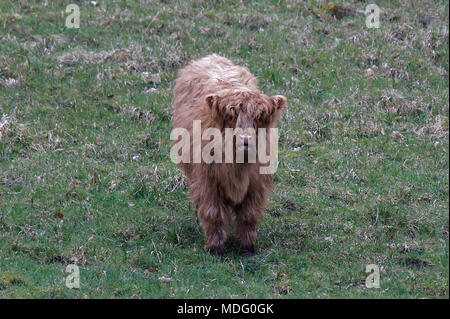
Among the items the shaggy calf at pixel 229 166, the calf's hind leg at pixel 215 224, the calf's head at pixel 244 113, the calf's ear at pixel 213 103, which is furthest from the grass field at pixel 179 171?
the calf's ear at pixel 213 103

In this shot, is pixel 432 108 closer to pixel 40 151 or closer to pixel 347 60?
pixel 347 60

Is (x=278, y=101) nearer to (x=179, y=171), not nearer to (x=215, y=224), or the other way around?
(x=215, y=224)

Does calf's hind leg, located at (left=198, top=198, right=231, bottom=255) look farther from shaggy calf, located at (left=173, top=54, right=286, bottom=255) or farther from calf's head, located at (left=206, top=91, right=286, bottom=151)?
calf's head, located at (left=206, top=91, right=286, bottom=151)

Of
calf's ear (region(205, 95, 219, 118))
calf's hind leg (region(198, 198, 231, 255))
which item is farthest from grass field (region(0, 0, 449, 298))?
calf's ear (region(205, 95, 219, 118))

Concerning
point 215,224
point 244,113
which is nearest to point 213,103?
point 244,113

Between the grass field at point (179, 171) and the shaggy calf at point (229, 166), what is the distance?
0.35 meters

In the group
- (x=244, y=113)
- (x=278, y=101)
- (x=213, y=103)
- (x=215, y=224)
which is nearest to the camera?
(x=244, y=113)

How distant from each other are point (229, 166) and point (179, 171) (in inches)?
85.7

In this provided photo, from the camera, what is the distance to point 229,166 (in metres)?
7.15

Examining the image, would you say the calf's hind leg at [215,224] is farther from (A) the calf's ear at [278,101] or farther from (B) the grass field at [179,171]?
(A) the calf's ear at [278,101]

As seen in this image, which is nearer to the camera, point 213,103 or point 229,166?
point 213,103

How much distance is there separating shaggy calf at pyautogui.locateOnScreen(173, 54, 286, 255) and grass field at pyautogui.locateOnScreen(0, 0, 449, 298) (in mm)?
348

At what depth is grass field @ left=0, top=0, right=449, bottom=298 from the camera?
716cm

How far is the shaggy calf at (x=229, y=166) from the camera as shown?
22.6ft
